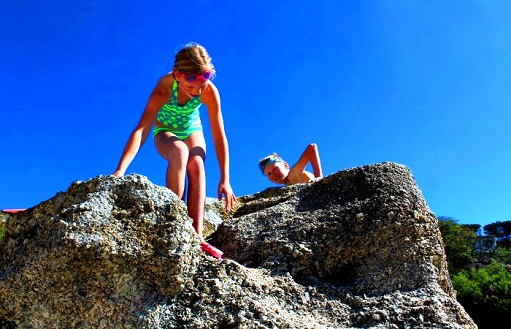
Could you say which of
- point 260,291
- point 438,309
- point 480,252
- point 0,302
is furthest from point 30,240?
point 480,252

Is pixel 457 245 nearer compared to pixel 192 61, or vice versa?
pixel 192 61

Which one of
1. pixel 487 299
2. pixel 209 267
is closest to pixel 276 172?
pixel 209 267

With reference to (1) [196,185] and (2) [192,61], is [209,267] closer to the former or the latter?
(1) [196,185]

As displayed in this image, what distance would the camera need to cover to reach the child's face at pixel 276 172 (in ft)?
28.0

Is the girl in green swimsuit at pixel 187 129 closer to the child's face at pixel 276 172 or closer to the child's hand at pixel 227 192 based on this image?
the child's hand at pixel 227 192

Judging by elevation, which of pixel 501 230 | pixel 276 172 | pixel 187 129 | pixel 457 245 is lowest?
pixel 187 129

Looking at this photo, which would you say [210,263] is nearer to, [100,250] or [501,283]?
[100,250]

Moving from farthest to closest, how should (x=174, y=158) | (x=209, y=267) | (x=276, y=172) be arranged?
(x=276, y=172), (x=174, y=158), (x=209, y=267)

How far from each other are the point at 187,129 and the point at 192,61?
2.48 feet

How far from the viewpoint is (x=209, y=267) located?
318 centimetres


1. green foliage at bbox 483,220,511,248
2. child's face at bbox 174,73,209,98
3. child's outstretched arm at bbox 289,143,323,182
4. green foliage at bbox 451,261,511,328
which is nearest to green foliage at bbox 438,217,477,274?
green foliage at bbox 451,261,511,328

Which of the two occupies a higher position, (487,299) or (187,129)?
(487,299)

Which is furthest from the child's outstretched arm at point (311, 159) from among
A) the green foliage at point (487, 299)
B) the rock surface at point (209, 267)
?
the green foliage at point (487, 299)

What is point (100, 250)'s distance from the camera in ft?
9.45
